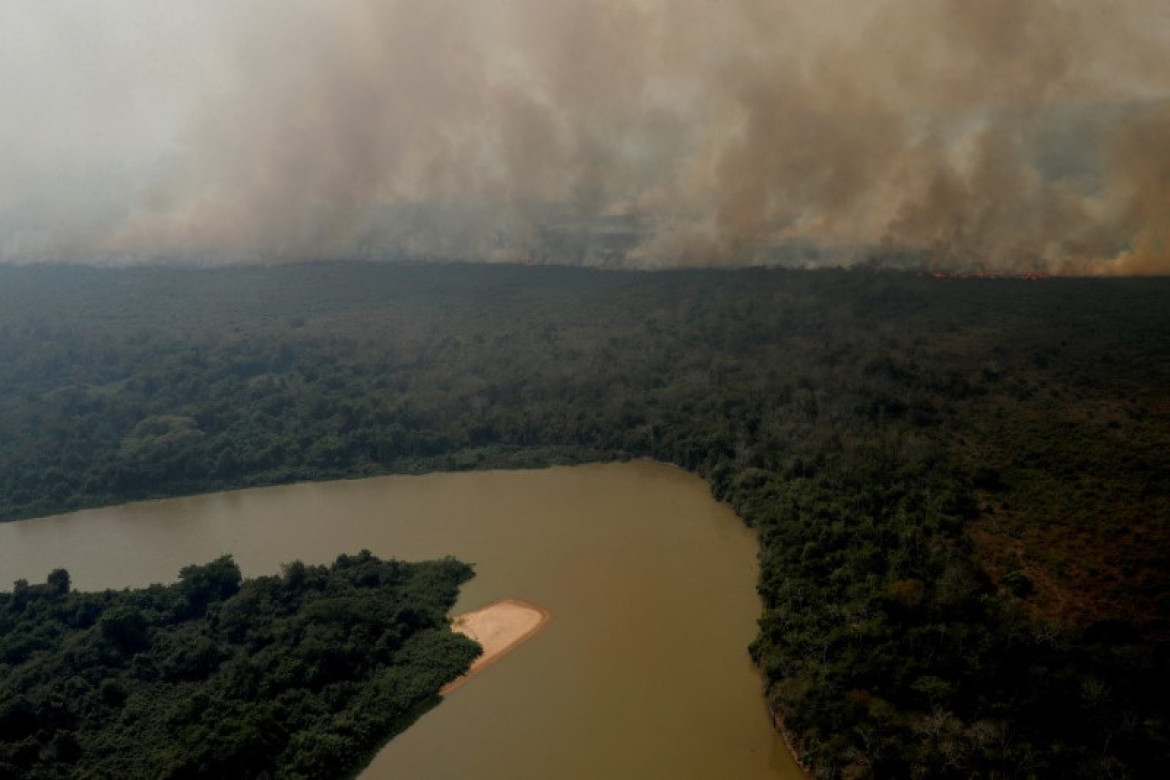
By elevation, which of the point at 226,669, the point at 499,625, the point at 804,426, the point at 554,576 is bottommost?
the point at 226,669

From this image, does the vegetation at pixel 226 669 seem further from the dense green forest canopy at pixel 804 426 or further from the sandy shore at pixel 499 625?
the dense green forest canopy at pixel 804 426

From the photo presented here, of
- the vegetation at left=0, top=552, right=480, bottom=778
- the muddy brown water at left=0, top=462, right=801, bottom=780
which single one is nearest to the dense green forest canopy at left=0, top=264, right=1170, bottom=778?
the muddy brown water at left=0, top=462, right=801, bottom=780

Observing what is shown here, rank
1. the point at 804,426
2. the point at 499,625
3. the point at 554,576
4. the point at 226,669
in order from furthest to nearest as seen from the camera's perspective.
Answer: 1. the point at 804,426
2. the point at 554,576
3. the point at 499,625
4. the point at 226,669

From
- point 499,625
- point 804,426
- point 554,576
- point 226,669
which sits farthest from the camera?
point 804,426

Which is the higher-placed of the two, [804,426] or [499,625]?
[804,426]

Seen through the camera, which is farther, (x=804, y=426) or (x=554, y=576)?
(x=804, y=426)

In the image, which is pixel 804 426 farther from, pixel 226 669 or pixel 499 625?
pixel 226 669

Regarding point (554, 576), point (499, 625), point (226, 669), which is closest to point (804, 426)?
point (554, 576)

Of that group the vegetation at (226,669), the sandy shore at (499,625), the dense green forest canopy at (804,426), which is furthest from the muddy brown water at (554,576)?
the vegetation at (226,669)

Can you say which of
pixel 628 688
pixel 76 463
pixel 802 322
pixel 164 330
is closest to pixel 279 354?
pixel 164 330
